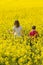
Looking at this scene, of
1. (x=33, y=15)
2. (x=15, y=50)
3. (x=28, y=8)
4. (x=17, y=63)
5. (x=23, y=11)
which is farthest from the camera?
(x=28, y=8)

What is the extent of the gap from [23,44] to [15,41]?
0.53 m

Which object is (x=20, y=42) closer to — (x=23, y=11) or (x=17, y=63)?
(x=17, y=63)

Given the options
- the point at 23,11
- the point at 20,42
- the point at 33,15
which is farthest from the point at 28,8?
the point at 20,42

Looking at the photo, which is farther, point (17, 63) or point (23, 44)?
point (23, 44)

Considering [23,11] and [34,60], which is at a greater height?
[34,60]

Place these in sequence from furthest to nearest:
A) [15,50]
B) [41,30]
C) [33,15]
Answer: [33,15] < [41,30] < [15,50]

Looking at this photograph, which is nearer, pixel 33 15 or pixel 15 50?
pixel 15 50

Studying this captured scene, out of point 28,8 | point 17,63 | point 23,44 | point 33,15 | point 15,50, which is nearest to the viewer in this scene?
point 17,63

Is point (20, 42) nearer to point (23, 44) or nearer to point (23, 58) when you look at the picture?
point (23, 44)

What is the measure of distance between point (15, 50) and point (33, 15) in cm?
1189

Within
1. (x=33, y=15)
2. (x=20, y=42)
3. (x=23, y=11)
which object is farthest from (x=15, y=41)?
(x=23, y=11)

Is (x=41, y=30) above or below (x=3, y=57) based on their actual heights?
below

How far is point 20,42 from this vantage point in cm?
1080

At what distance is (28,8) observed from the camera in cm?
2514
